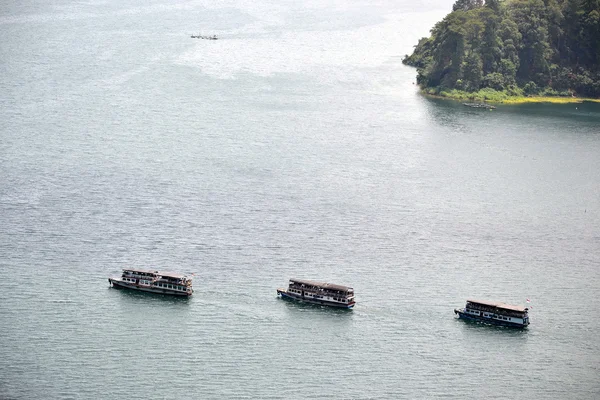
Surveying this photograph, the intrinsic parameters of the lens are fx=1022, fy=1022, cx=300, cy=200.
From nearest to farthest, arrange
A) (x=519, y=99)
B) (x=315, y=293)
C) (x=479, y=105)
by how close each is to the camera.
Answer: (x=315, y=293), (x=479, y=105), (x=519, y=99)

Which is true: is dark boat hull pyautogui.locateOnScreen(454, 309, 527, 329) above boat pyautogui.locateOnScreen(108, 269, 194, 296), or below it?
below

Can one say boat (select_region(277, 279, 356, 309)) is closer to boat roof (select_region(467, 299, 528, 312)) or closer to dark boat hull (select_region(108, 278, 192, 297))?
dark boat hull (select_region(108, 278, 192, 297))

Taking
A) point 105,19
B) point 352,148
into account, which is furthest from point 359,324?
point 105,19

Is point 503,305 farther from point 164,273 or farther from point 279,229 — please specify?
point 164,273

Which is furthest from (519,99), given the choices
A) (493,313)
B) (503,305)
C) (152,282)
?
(152,282)

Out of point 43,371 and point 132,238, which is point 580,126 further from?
point 43,371

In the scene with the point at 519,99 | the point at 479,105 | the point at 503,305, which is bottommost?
the point at 503,305

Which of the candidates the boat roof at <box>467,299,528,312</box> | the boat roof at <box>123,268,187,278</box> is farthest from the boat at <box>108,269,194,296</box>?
the boat roof at <box>467,299,528,312</box>
